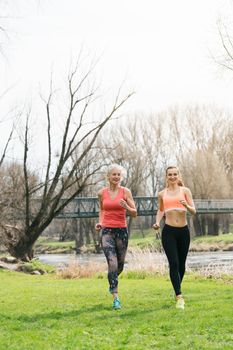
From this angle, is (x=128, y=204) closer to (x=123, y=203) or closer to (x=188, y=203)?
(x=123, y=203)

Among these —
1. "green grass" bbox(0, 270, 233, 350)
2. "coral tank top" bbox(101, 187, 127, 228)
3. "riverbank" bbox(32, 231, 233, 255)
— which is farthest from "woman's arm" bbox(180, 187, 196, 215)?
"riverbank" bbox(32, 231, 233, 255)

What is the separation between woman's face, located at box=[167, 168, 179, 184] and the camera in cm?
762

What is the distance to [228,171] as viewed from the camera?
177 ft

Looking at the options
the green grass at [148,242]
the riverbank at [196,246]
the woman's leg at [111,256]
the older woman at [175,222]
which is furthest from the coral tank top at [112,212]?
the green grass at [148,242]

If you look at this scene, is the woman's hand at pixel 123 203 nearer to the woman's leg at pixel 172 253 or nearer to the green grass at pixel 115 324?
the woman's leg at pixel 172 253

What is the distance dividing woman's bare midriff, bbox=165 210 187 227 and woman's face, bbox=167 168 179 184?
1.39ft

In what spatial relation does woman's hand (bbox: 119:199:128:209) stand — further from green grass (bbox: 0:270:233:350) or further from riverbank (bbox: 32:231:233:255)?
riverbank (bbox: 32:231:233:255)

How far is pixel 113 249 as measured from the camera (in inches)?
303

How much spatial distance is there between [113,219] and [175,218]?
86 cm

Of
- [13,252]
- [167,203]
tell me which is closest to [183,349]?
[167,203]

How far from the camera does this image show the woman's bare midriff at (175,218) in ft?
24.8

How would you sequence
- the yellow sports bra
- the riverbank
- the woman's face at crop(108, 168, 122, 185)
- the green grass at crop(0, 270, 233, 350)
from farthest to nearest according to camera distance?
the riverbank < the woman's face at crop(108, 168, 122, 185) < the yellow sports bra < the green grass at crop(0, 270, 233, 350)

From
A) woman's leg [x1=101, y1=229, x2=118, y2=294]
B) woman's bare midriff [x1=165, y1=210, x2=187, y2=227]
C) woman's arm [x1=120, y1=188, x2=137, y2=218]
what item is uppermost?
woman's arm [x1=120, y1=188, x2=137, y2=218]

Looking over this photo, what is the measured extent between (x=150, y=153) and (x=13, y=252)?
30640 mm
